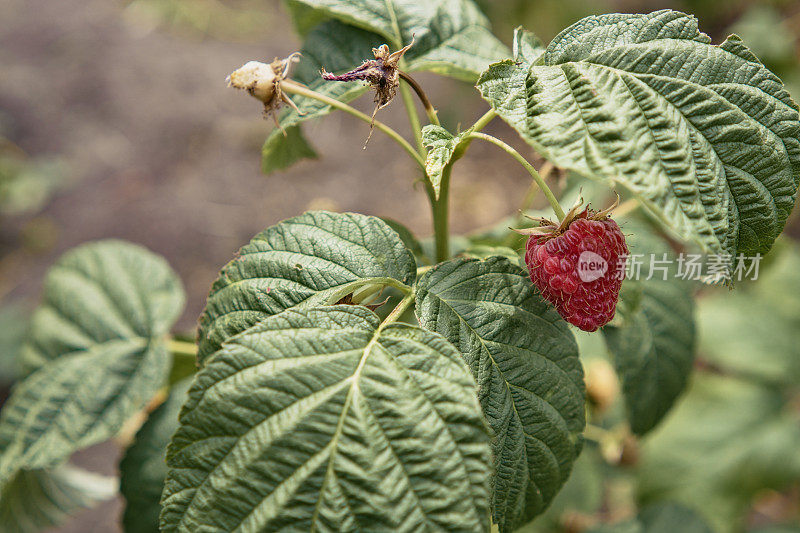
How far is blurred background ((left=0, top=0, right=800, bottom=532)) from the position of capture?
5.30 ft

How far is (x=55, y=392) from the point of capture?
0.92 meters

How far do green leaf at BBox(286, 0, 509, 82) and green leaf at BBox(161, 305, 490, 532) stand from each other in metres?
0.38

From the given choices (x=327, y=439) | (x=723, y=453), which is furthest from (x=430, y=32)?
(x=723, y=453)

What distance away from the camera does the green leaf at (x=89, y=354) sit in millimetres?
883

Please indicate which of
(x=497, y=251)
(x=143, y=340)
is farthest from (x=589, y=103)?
(x=143, y=340)

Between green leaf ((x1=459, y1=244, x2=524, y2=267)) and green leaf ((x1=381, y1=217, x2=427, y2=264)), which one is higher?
green leaf ((x1=381, y1=217, x2=427, y2=264))

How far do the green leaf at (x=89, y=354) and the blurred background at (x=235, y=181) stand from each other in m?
0.93

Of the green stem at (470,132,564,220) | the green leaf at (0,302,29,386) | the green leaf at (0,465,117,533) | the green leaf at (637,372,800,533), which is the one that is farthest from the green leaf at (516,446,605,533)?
the green leaf at (0,302,29,386)

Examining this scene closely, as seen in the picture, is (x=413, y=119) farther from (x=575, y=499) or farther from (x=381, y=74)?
(x=575, y=499)

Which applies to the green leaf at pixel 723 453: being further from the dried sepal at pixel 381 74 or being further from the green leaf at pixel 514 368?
the dried sepal at pixel 381 74

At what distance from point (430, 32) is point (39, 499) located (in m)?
1.03

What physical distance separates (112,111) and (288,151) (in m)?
2.65

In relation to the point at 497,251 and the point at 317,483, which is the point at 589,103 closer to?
the point at 497,251

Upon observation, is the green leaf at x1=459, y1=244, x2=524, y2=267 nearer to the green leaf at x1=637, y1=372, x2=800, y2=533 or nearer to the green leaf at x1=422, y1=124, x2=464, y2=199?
the green leaf at x1=422, y1=124, x2=464, y2=199
